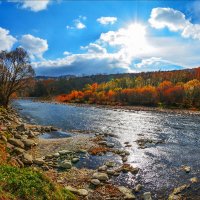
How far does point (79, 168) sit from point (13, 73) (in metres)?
38.4

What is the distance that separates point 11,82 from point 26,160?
1489 inches

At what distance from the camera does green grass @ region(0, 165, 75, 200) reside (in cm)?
1086

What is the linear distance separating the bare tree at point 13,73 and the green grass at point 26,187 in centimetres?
4369

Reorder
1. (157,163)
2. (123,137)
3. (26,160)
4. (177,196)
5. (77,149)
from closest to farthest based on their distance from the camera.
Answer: (177,196) < (26,160) < (157,163) < (77,149) < (123,137)

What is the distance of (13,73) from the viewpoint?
54094mm

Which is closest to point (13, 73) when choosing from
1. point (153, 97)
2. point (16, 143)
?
point (16, 143)

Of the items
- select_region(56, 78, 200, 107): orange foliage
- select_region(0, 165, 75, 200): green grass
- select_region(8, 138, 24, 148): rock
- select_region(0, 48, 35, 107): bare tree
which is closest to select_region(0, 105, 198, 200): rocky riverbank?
select_region(8, 138, 24, 148): rock

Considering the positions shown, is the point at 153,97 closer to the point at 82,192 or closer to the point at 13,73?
the point at 13,73

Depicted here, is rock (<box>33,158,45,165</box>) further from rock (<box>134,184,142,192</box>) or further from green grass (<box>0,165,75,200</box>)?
rock (<box>134,184,142,192</box>)

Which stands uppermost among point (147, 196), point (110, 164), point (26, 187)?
point (26, 187)

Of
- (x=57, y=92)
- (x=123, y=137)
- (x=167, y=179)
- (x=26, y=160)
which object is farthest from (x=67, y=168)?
(x=57, y=92)

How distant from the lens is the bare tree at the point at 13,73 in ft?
176

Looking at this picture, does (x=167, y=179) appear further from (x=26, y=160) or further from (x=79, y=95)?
(x=79, y=95)

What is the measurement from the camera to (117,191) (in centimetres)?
1608
